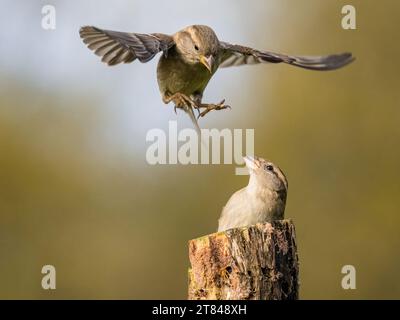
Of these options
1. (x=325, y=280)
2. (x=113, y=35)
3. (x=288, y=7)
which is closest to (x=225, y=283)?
(x=113, y=35)

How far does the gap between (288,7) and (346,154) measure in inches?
131

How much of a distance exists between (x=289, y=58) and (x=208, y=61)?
774 millimetres

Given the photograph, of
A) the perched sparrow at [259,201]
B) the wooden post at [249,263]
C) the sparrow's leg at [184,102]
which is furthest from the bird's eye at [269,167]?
the wooden post at [249,263]

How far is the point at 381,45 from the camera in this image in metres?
15.5

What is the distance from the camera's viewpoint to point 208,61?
752 centimetres

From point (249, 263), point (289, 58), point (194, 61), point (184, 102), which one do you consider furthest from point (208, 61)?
point (249, 263)

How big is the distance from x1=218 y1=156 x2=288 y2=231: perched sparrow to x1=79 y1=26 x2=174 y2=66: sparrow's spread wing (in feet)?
4.58

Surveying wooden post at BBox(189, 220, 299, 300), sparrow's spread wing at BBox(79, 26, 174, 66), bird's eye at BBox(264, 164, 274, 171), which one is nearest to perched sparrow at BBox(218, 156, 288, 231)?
bird's eye at BBox(264, 164, 274, 171)

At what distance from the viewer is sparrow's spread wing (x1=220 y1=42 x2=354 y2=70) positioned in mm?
7773

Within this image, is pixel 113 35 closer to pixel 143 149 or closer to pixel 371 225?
pixel 143 149

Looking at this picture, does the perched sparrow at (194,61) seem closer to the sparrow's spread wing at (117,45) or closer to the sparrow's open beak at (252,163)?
the sparrow's spread wing at (117,45)

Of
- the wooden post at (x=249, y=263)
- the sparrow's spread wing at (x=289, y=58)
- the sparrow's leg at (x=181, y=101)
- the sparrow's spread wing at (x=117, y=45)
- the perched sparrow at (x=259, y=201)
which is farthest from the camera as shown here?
the sparrow's spread wing at (x=289, y=58)

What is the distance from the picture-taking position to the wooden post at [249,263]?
574 centimetres

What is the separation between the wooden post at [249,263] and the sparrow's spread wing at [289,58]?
7.34 feet
